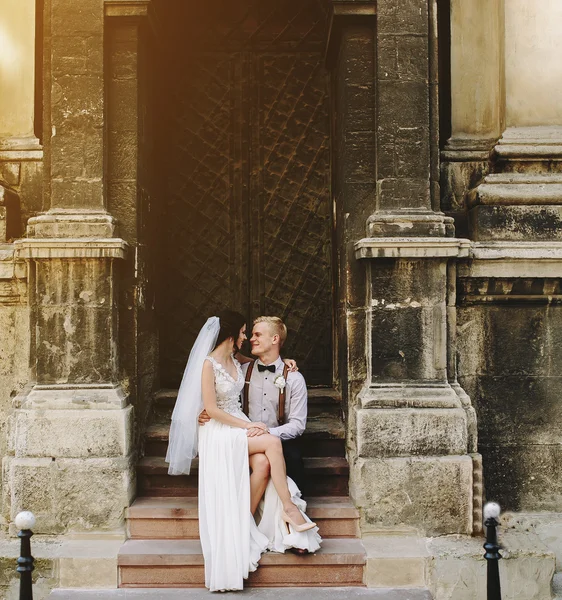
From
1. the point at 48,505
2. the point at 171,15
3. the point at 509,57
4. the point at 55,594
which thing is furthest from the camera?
the point at 171,15

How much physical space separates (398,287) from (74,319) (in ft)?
8.59

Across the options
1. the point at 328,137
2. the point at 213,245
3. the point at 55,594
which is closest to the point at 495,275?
the point at 328,137

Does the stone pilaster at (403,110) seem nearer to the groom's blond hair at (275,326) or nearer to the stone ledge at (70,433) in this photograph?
the groom's blond hair at (275,326)

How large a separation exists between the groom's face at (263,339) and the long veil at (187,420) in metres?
Result: 0.38

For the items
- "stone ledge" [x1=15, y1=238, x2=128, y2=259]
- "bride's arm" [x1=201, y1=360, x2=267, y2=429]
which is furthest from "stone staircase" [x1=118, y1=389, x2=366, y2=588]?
"stone ledge" [x1=15, y1=238, x2=128, y2=259]

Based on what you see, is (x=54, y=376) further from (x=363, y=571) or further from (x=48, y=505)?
(x=363, y=571)

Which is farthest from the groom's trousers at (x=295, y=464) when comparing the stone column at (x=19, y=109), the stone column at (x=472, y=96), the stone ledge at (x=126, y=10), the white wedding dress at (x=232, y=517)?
the stone ledge at (x=126, y=10)

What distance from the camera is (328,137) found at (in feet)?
23.1

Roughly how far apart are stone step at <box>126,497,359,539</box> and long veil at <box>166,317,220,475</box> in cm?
32

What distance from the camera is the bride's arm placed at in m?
5.34

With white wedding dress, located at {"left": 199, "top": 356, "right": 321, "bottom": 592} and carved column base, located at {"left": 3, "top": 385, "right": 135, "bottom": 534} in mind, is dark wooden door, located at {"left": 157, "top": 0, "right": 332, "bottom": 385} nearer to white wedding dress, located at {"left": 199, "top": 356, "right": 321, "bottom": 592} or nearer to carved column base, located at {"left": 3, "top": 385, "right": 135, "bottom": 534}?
carved column base, located at {"left": 3, "top": 385, "right": 135, "bottom": 534}

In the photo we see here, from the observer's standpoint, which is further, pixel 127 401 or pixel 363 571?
pixel 127 401

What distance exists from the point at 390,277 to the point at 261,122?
2.47m

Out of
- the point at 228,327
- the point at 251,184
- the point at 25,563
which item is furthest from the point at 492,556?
the point at 251,184
